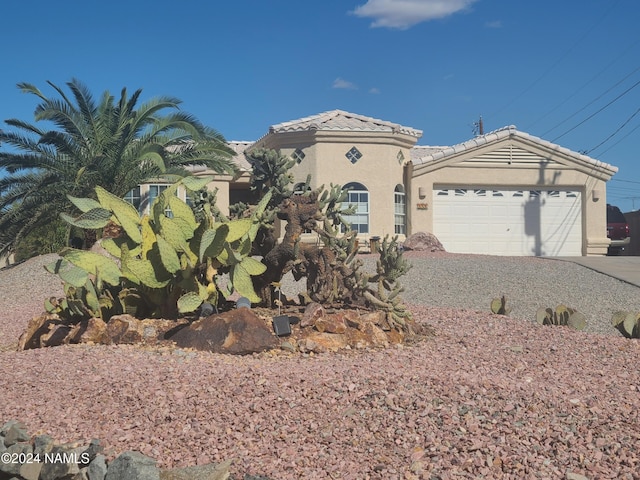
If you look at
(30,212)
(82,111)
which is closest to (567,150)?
(82,111)

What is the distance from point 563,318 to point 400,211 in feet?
39.7

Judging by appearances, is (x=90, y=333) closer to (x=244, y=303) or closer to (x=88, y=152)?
(x=244, y=303)

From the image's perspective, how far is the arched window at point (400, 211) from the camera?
20.1 meters

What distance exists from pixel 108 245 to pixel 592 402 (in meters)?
5.30

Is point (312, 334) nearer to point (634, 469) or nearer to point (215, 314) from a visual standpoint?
point (215, 314)

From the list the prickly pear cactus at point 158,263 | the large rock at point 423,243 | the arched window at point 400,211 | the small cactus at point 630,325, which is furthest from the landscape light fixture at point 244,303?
the arched window at point 400,211

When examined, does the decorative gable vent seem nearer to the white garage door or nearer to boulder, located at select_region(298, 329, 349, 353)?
the white garage door

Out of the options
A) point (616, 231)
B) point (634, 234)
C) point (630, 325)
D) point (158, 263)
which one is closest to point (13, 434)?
point (158, 263)

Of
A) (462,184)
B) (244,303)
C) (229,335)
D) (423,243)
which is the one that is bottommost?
(229,335)

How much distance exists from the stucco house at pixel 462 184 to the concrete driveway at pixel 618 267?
3.81 meters

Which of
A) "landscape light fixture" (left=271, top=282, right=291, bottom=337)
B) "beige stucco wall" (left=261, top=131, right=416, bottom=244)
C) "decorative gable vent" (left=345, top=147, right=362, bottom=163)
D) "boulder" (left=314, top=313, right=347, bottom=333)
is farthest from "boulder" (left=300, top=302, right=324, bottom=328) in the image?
"decorative gable vent" (left=345, top=147, right=362, bottom=163)

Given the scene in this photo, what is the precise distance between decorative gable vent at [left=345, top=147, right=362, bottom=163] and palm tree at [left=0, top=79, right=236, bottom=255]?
3.63 m

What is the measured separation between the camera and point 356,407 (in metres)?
4.69

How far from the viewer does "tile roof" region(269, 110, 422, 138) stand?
19.3 meters
